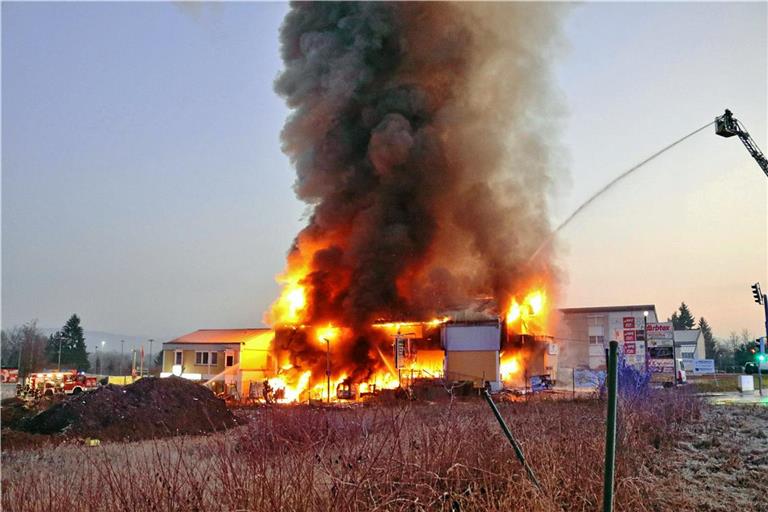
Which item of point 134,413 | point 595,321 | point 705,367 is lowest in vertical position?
point 134,413

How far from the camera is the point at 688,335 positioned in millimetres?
77750

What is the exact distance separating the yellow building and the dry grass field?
30837 millimetres

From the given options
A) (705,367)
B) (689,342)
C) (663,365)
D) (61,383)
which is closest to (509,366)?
(663,365)

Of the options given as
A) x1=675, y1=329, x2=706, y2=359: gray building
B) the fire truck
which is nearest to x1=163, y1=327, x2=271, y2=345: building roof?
the fire truck

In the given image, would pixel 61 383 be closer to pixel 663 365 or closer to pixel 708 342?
Result: pixel 663 365

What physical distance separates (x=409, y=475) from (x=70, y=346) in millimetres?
94409

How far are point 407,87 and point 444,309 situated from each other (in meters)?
14.4

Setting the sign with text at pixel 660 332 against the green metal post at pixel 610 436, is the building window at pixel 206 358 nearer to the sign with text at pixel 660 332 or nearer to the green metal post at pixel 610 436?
the sign with text at pixel 660 332

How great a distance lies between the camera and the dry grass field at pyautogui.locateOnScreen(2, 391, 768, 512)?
18.5 ft

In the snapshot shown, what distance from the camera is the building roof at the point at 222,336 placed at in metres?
44.0

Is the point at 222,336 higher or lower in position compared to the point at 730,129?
lower

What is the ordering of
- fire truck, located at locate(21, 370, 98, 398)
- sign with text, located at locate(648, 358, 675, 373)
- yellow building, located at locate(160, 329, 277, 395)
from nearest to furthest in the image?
1. sign with text, located at locate(648, 358, 675, 373)
2. fire truck, located at locate(21, 370, 98, 398)
3. yellow building, located at locate(160, 329, 277, 395)

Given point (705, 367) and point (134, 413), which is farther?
point (705, 367)

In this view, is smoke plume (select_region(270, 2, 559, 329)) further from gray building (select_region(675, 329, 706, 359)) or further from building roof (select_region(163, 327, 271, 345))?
gray building (select_region(675, 329, 706, 359))
